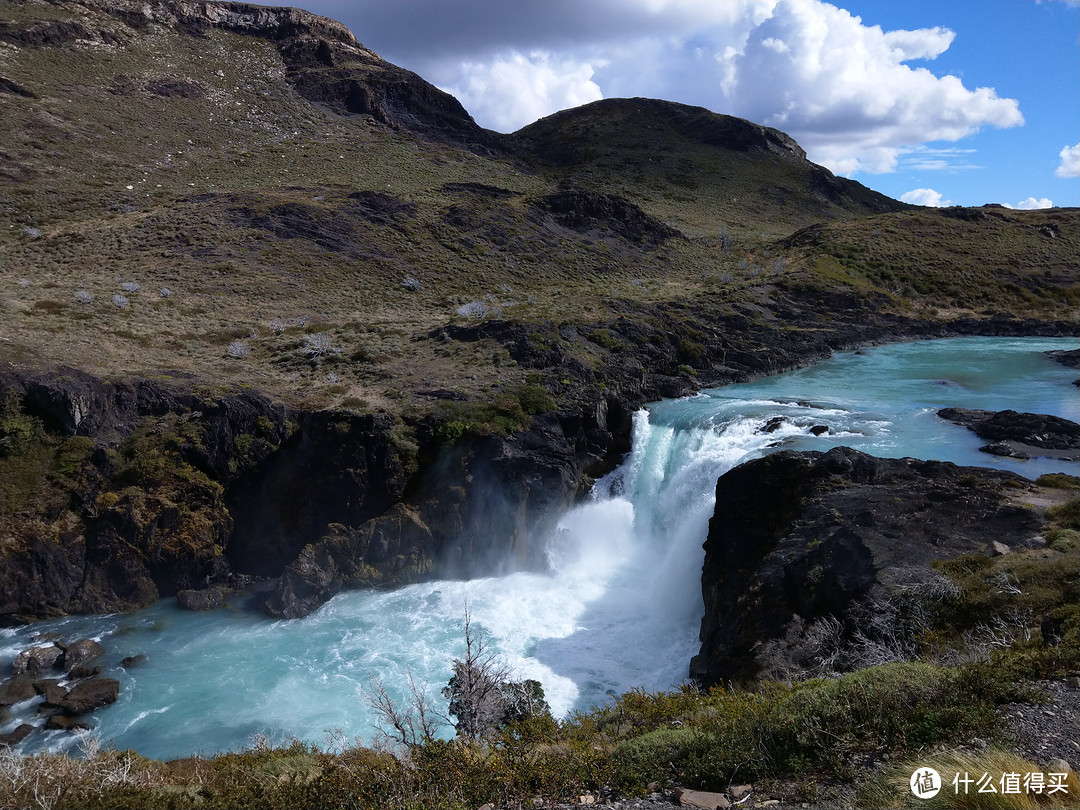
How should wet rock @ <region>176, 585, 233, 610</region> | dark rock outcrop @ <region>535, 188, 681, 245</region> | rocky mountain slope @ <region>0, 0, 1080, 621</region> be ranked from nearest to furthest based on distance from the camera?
wet rock @ <region>176, 585, 233, 610</region>, rocky mountain slope @ <region>0, 0, 1080, 621</region>, dark rock outcrop @ <region>535, 188, 681, 245</region>

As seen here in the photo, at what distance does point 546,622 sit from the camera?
22031 millimetres

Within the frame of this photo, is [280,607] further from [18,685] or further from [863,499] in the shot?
[863,499]

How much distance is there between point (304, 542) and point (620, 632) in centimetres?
1195

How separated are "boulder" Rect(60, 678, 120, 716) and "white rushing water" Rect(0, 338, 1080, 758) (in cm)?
32

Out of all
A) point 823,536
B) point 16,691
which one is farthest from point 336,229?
point 823,536

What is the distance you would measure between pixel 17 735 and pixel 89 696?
1.68m

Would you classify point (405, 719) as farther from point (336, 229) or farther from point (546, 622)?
point (336, 229)

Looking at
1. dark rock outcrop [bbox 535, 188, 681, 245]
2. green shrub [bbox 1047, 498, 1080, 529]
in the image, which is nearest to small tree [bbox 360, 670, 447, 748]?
green shrub [bbox 1047, 498, 1080, 529]

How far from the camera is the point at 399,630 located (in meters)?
21.6

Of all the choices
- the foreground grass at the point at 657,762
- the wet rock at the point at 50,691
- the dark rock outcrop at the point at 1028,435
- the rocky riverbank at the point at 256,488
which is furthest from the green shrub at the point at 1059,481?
the wet rock at the point at 50,691

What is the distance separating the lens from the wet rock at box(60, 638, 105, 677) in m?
19.2

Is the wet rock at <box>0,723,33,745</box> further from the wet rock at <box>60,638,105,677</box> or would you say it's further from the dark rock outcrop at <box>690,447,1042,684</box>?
the dark rock outcrop at <box>690,447,1042,684</box>

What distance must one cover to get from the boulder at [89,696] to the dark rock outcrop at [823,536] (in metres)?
15.7

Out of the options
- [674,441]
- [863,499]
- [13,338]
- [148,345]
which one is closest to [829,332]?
[674,441]
